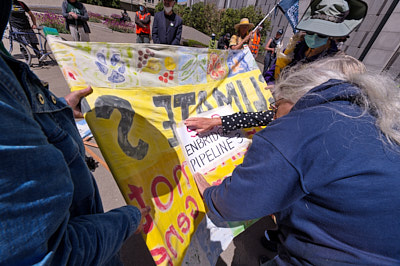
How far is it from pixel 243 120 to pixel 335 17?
1.62 m

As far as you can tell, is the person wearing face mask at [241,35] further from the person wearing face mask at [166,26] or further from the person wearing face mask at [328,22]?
the person wearing face mask at [328,22]

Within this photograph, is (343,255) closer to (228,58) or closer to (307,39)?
(228,58)

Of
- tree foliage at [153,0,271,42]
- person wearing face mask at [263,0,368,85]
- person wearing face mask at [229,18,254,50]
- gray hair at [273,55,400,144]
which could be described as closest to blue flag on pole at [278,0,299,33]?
person wearing face mask at [263,0,368,85]

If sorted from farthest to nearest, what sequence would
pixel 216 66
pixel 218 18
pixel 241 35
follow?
1. pixel 218 18
2. pixel 241 35
3. pixel 216 66

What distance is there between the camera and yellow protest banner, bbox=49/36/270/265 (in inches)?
42.5

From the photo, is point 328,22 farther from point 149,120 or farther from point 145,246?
point 145,246

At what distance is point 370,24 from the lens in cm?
699

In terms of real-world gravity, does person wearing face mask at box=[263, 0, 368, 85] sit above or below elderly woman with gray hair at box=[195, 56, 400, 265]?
above

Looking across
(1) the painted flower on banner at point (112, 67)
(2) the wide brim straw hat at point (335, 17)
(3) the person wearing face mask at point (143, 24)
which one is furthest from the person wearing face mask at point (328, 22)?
(3) the person wearing face mask at point (143, 24)

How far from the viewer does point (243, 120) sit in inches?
64.9

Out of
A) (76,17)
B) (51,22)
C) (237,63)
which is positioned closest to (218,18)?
(51,22)

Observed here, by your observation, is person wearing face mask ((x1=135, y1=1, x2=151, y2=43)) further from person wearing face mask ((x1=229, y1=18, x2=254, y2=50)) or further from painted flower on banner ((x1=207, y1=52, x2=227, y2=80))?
painted flower on banner ((x1=207, y1=52, x2=227, y2=80))

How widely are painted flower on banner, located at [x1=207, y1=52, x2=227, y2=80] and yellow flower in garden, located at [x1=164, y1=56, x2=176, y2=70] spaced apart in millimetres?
429

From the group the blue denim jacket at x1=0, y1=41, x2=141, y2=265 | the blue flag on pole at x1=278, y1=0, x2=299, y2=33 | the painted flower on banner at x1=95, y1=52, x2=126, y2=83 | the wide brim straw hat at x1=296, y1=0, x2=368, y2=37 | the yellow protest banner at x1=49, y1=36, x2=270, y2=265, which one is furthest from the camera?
the blue flag on pole at x1=278, y1=0, x2=299, y2=33
